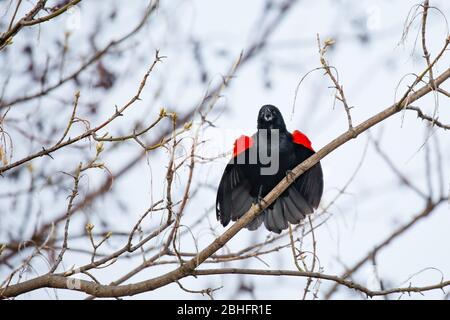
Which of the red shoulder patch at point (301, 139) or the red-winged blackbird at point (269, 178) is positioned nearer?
the red-winged blackbird at point (269, 178)

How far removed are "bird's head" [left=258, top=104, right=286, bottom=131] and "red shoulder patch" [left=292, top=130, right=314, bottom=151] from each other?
22cm

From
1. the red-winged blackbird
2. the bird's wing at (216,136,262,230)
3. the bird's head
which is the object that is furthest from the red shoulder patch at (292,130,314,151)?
the bird's wing at (216,136,262,230)

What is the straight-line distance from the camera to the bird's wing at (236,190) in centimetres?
482

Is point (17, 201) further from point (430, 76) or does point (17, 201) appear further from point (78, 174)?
point (430, 76)

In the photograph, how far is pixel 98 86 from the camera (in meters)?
5.46

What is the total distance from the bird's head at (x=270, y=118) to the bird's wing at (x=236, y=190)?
1.14 feet

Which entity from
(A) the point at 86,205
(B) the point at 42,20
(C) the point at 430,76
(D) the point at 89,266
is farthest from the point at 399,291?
(B) the point at 42,20

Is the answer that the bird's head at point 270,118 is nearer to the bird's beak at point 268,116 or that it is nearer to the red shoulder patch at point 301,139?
the bird's beak at point 268,116

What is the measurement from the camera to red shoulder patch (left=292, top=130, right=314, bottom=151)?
497 cm

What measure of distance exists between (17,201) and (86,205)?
53.9 inches

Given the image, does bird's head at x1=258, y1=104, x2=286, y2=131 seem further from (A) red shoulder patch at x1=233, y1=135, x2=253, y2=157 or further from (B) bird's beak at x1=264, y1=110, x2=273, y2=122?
(A) red shoulder patch at x1=233, y1=135, x2=253, y2=157

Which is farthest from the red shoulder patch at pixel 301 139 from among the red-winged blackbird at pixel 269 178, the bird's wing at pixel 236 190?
the bird's wing at pixel 236 190

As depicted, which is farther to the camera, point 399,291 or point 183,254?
point 183,254

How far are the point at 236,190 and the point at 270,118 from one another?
2.06 feet
